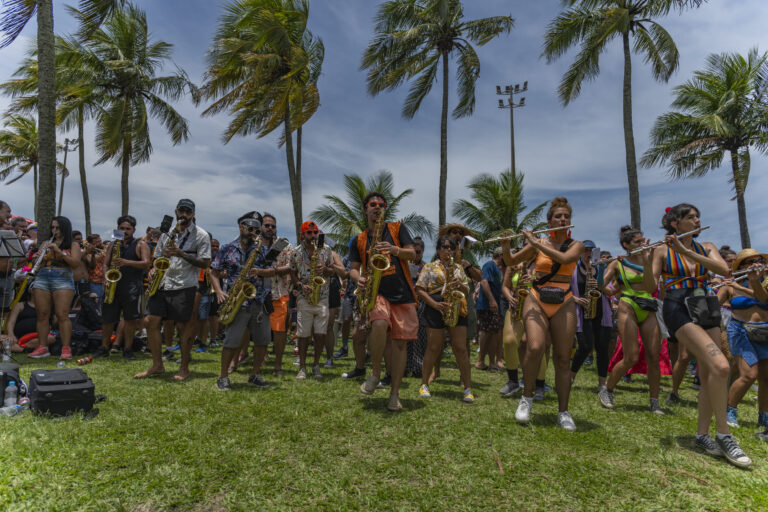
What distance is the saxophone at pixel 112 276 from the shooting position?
6.86m

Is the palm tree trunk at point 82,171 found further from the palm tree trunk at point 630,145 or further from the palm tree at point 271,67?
the palm tree trunk at point 630,145

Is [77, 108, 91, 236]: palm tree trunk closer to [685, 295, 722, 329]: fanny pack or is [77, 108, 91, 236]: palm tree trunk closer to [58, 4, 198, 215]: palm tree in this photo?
[58, 4, 198, 215]: palm tree

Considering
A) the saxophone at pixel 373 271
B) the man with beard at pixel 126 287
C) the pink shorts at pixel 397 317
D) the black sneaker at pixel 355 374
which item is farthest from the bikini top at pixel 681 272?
the man with beard at pixel 126 287

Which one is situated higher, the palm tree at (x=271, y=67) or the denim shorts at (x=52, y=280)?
the palm tree at (x=271, y=67)

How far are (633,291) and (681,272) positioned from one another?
1.57 m

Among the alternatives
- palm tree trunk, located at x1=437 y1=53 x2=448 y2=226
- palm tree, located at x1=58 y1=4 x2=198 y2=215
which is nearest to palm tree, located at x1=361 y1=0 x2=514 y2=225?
palm tree trunk, located at x1=437 y1=53 x2=448 y2=226

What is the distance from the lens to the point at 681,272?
3.97 m

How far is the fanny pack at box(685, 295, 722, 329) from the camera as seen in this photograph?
370 centimetres

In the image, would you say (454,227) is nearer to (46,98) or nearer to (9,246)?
(9,246)

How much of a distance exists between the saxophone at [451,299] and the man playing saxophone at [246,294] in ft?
7.90

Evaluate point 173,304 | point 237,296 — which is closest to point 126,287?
point 173,304

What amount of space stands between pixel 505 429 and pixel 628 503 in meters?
1.41

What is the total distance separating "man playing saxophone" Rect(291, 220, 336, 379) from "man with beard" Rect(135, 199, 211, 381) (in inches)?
54.2

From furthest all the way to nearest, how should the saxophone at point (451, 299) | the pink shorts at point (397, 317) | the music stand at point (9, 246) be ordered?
the music stand at point (9, 246), the saxophone at point (451, 299), the pink shorts at point (397, 317)
